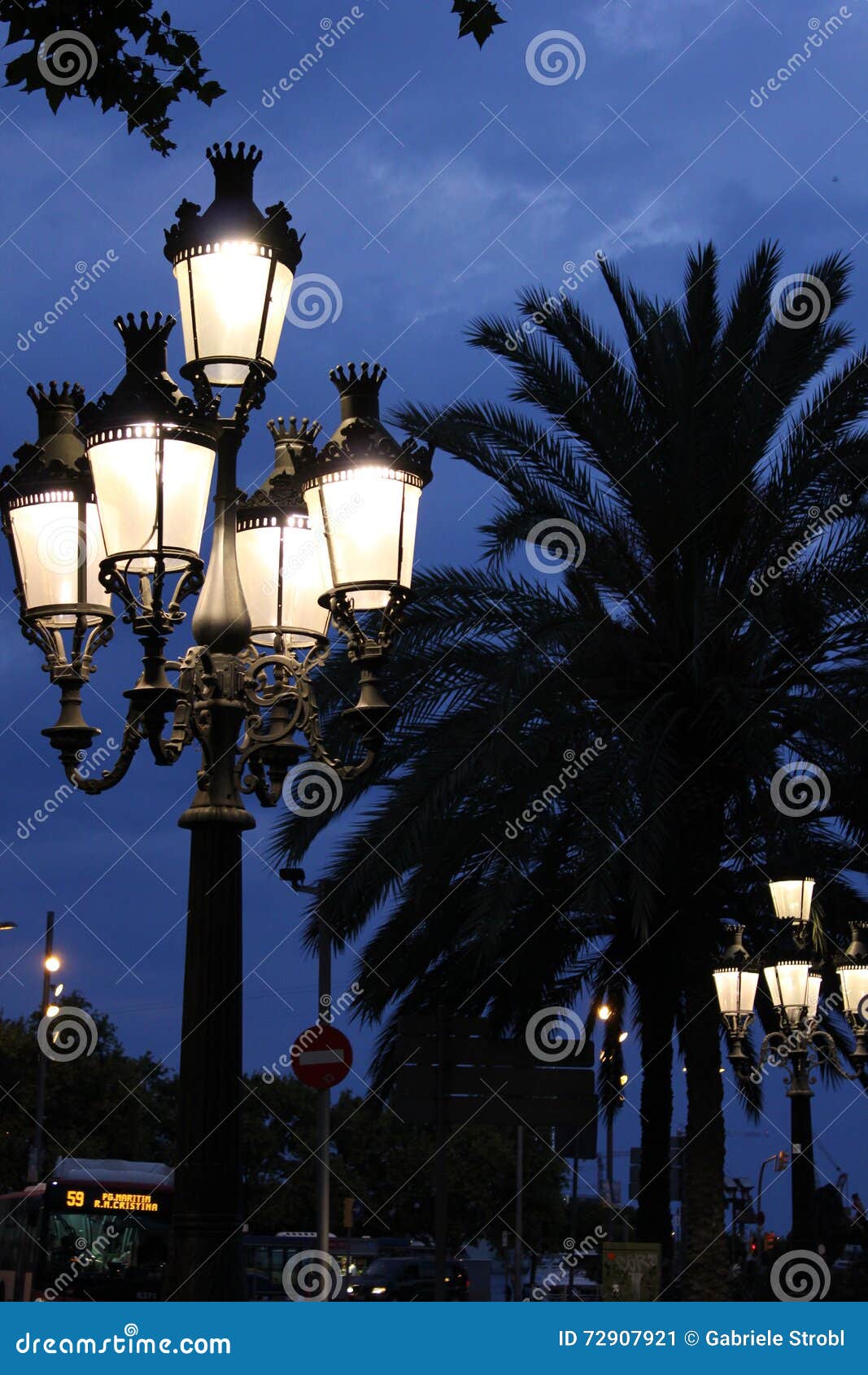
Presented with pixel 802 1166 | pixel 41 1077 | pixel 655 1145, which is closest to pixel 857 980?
pixel 802 1166

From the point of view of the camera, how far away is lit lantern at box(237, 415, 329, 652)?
Result: 6383 millimetres

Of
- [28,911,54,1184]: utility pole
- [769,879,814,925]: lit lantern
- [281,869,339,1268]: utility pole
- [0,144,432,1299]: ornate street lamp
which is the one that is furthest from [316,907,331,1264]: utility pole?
[28,911,54,1184]: utility pole

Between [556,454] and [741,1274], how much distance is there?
14146mm

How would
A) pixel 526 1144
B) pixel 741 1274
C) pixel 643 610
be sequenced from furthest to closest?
1. pixel 526 1144
2. pixel 741 1274
3. pixel 643 610

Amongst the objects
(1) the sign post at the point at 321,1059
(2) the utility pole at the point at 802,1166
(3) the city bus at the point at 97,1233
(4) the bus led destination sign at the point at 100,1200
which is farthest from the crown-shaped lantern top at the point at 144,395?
(4) the bus led destination sign at the point at 100,1200

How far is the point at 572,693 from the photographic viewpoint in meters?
14.5

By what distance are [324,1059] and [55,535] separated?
6.10 meters

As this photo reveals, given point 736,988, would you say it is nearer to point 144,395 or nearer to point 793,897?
point 793,897

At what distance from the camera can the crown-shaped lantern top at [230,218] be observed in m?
A: 5.69

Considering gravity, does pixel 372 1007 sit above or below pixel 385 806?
below
